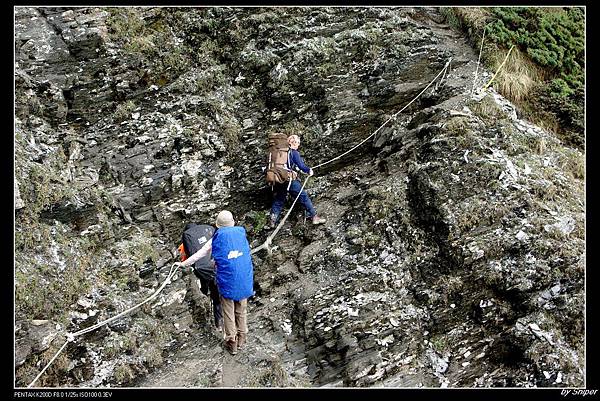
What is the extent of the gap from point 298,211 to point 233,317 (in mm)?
3316

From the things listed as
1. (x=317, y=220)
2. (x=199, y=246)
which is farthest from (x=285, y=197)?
(x=199, y=246)

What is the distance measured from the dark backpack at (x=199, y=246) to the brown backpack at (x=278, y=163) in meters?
2.09

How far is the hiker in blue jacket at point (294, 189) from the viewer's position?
10.5m

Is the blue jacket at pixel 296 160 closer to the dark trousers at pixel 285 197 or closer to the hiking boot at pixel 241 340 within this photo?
the dark trousers at pixel 285 197

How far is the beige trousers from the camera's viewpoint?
8.11 meters

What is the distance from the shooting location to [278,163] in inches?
413

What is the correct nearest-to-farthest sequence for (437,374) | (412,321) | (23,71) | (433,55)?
(437,374) → (412,321) → (23,71) → (433,55)

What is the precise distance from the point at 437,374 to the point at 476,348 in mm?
768

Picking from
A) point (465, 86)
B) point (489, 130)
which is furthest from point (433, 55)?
point (489, 130)

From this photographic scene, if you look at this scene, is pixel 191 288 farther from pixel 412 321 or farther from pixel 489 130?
pixel 489 130

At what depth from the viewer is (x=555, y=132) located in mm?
11758

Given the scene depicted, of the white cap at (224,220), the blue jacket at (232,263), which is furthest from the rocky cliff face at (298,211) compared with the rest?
the white cap at (224,220)

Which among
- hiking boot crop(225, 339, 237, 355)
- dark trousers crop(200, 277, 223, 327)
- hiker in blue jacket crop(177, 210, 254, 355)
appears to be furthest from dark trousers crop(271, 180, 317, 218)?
hiking boot crop(225, 339, 237, 355)

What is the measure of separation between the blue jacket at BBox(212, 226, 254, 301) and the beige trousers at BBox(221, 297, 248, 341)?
0.69ft
